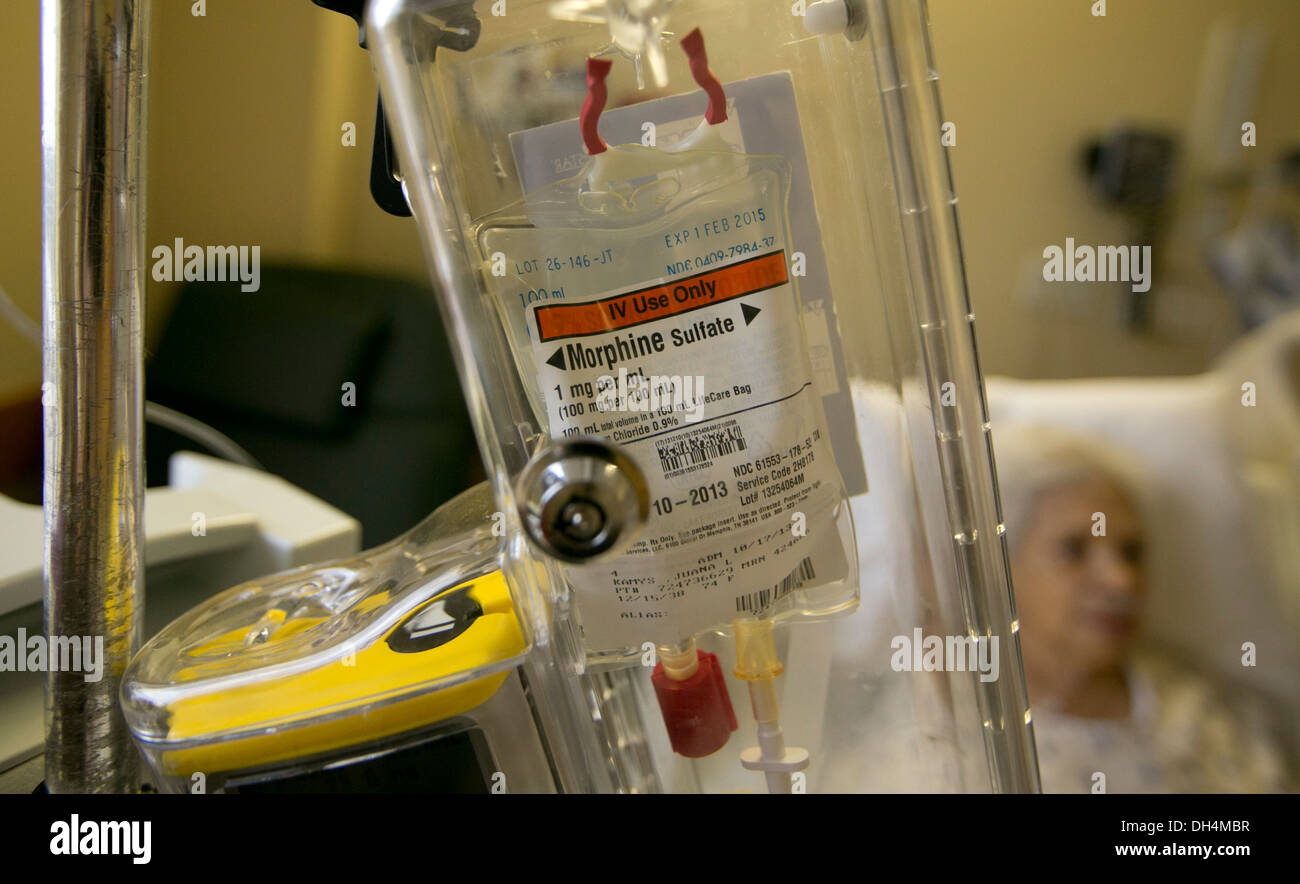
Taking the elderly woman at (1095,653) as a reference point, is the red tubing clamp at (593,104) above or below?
above

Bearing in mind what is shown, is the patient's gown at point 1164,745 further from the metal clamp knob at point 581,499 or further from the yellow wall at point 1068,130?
the metal clamp knob at point 581,499

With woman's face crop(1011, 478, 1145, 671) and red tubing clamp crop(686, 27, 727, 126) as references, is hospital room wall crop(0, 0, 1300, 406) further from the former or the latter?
red tubing clamp crop(686, 27, 727, 126)

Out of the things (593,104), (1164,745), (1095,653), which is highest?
(593,104)

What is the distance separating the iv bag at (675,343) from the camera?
0.96 feet

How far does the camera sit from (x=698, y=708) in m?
0.37

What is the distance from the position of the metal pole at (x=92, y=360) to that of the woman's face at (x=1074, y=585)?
127cm

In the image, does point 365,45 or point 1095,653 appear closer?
point 365,45

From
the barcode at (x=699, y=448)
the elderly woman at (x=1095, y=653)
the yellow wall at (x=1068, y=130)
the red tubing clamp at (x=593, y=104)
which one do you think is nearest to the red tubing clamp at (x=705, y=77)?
the red tubing clamp at (x=593, y=104)

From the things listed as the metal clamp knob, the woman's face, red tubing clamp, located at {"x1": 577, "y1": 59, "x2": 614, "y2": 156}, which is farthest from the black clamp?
the woman's face

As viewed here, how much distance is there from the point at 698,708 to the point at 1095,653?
1.24 metres

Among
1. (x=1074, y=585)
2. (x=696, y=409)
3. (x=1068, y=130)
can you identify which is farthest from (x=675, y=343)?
(x=1068, y=130)

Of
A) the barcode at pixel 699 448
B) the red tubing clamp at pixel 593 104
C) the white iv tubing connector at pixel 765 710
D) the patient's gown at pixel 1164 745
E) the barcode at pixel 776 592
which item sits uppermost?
the red tubing clamp at pixel 593 104

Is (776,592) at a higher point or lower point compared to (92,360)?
lower

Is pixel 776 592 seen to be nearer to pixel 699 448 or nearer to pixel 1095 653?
pixel 699 448
